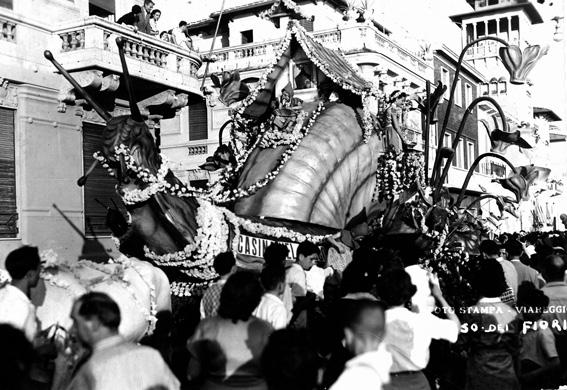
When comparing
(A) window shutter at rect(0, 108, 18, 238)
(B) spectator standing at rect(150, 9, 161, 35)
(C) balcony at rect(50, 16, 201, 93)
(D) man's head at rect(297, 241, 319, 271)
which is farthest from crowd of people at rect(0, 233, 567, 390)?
(B) spectator standing at rect(150, 9, 161, 35)

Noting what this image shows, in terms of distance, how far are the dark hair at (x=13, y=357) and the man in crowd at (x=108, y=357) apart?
34 cm

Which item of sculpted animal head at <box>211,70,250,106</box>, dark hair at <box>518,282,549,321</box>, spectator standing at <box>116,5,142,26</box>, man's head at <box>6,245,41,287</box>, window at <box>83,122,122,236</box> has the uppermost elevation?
spectator standing at <box>116,5,142,26</box>

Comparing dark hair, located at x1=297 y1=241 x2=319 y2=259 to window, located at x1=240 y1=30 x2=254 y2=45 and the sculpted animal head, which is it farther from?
window, located at x1=240 y1=30 x2=254 y2=45

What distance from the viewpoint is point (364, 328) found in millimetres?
3553

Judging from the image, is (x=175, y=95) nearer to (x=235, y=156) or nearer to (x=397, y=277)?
(x=235, y=156)

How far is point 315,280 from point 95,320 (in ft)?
16.4

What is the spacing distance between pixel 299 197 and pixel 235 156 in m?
2.05

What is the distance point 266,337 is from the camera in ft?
13.7

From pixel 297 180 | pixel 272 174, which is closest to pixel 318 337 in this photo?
pixel 272 174

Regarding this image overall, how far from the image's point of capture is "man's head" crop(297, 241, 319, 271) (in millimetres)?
8359

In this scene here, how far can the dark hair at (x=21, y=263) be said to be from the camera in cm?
455

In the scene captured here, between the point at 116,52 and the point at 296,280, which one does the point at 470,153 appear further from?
the point at 296,280

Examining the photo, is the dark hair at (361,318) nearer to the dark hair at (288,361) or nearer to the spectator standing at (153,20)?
the dark hair at (288,361)

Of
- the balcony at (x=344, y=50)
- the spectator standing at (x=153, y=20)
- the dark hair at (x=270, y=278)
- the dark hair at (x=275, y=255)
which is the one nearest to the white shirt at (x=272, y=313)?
the dark hair at (x=270, y=278)
